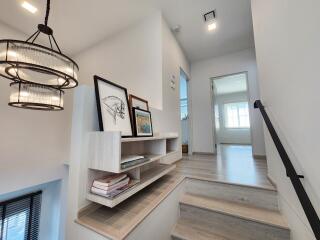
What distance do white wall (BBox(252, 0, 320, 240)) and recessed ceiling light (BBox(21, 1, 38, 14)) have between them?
362cm

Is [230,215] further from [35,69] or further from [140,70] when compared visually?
[140,70]

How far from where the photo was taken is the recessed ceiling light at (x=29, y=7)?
7.87ft

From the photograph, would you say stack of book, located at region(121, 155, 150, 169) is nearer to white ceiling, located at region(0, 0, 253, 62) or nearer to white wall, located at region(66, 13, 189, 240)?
white wall, located at region(66, 13, 189, 240)

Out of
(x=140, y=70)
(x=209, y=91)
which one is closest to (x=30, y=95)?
(x=140, y=70)

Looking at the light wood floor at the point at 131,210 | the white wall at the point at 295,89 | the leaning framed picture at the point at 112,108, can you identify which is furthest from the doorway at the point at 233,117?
the leaning framed picture at the point at 112,108

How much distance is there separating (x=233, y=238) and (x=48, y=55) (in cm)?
228

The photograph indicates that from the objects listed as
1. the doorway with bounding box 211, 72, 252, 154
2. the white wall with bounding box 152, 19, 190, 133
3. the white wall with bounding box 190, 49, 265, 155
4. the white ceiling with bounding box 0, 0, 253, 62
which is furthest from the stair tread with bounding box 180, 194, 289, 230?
the doorway with bounding box 211, 72, 252, 154

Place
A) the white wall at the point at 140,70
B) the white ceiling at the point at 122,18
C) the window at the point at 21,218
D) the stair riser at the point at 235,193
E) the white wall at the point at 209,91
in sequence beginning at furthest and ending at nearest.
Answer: the white wall at the point at 209,91 < the window at the point at 21,218 < the white ceiling at the point at 122,18 < the stair riser at the point at 235,193 < the white wall at the point at 140,70

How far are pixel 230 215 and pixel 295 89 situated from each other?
135cm

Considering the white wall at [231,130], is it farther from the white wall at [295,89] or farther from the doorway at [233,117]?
the white wall at [295,89]

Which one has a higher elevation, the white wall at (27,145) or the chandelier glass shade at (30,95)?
the chandelier glass shade at (30,95)

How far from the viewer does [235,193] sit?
68.1 inches

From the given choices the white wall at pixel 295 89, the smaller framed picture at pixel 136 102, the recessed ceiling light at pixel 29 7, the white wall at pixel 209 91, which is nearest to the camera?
the white wall at pixel 295 89

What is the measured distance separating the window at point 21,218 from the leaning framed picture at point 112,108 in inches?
155
